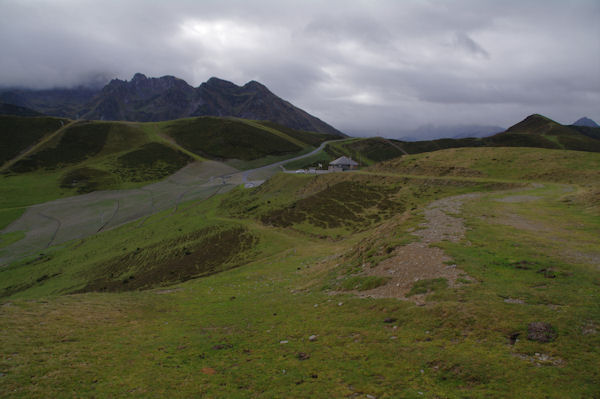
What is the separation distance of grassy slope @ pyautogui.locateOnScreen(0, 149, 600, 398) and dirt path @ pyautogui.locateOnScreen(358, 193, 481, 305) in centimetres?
74

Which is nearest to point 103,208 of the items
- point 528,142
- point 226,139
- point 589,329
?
point 226,139

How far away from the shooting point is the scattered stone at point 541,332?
7734 mm

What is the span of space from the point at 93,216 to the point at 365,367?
93980 mm

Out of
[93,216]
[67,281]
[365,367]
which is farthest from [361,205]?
[93,216]

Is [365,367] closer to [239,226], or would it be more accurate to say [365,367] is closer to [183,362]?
[183,362]

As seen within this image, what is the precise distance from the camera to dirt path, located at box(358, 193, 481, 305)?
12.9m

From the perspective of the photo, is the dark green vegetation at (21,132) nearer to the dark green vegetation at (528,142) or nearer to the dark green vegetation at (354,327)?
the dark green vegetation at (354,327)

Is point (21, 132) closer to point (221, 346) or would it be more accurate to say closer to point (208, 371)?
point (221, 346)

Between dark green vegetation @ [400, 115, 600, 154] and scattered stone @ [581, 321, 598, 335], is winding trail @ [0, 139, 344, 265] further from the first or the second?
dark green vegetation @ [400, 115, 600, 154]

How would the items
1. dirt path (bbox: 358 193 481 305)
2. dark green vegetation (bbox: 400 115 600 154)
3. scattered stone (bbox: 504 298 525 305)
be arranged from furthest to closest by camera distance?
1. dark green vegetation (bbox: 400 115 600 154)
2. dirt path (bbox: 358 193 481 305)
3. scattered stone (bbox: 504 298 525 305)

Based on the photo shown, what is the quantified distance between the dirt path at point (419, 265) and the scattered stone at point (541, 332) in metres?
3.55

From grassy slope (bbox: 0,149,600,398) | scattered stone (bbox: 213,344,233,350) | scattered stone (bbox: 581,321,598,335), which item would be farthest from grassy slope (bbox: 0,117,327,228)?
scattered stone (bbox: 581,321,598,335)

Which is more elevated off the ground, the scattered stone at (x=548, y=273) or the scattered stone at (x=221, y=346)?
the scattered stone at (x=548, y=273)

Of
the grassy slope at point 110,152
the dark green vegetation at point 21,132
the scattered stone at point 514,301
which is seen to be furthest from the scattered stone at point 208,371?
the dark green vegetation at point 21,132
